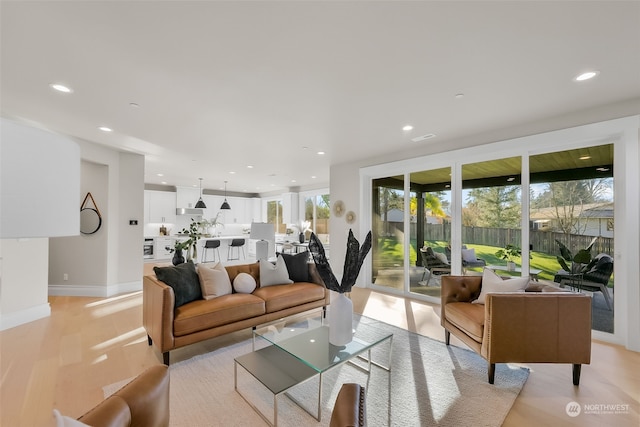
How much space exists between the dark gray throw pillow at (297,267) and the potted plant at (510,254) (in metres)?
2.74

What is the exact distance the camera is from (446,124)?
11.3 feet

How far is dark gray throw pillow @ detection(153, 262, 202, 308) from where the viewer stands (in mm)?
2750

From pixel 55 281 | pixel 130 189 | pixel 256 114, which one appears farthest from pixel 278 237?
pixel 256 114

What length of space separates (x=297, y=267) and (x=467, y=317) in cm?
220

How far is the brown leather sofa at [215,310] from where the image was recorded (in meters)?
2.44

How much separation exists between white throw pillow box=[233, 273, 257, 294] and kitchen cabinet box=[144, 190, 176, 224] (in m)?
7.23

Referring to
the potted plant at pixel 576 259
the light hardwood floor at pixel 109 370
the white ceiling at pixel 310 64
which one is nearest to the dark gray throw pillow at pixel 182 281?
the light hardwood floor at pixel 109 370

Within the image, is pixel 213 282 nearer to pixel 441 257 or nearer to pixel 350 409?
pixel 350 409

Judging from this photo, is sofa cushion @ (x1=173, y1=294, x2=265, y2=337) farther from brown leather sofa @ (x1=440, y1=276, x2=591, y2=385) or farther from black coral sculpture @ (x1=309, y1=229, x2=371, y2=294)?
brown leather sofa @ (x1=440, y1=276, x2=591, y2=385)

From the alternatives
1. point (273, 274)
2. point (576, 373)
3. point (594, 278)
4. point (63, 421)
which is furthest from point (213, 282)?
point (594, 278)

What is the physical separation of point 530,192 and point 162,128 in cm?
493

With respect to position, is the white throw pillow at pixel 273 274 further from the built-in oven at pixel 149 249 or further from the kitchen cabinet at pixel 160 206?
the kitchen cabinet at pixel 160 206

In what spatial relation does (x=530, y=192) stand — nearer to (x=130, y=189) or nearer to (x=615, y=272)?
(x=615, y=272)

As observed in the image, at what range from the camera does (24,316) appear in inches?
136
